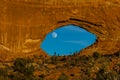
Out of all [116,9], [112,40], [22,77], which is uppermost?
[116,9]

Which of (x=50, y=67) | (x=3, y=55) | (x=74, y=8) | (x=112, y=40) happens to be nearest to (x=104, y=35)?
(x=112, y=40)

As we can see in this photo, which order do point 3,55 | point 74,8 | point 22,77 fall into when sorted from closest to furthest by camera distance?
1. point 22,77
2. point 3,55
3. point 74,8

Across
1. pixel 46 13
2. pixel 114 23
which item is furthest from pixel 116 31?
pixel 46 13

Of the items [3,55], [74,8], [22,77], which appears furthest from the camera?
[74,8]

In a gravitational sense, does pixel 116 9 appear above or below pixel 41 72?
above

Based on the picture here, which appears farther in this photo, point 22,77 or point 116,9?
point 116,9

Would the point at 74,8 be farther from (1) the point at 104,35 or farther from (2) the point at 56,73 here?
(2) the point at 56,73
